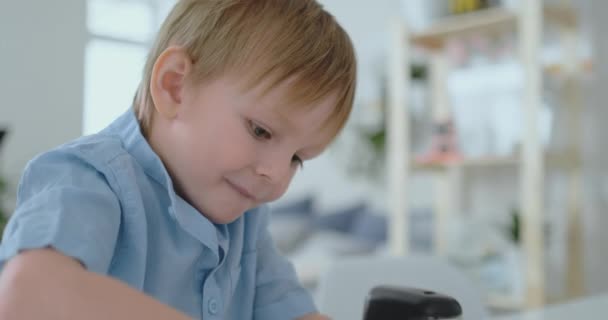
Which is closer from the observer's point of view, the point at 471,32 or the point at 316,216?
the point at 471,32

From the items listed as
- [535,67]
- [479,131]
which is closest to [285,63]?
[535,67]

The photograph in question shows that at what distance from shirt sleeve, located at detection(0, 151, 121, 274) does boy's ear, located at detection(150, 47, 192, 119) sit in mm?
101

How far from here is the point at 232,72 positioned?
55 cm

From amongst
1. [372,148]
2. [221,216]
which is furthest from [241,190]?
[372,148]

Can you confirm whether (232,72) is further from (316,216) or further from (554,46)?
(316,216)

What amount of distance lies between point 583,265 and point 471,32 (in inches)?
37.8

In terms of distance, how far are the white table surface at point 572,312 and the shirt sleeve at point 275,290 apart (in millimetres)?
436

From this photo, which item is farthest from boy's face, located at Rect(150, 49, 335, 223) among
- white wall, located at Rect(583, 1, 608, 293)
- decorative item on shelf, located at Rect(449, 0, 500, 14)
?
white wall, located at Rect(583, 1, 608, 293)

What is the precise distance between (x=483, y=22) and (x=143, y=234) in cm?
172

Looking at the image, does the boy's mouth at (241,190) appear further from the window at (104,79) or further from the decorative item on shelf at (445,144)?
the decorative item on shelf at (445,144)

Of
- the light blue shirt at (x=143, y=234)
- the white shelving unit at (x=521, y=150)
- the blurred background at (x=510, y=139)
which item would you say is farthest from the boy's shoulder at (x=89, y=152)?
the white shelving unit at (x=521, y=150)

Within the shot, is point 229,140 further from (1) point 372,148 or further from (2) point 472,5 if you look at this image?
(1) point 372,148

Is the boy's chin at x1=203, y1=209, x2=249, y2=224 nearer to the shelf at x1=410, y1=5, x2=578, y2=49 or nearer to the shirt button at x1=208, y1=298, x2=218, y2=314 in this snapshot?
the shirt button at x1=208, y1=298, x2=218, y2=314

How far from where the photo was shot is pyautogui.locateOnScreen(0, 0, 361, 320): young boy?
516mm
